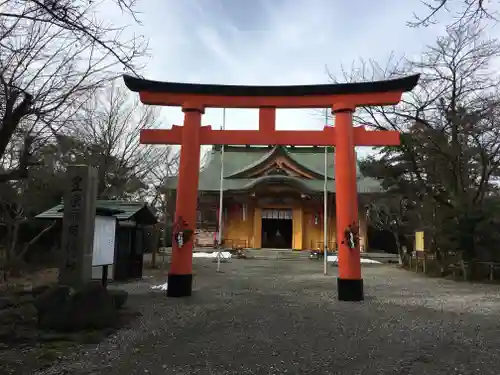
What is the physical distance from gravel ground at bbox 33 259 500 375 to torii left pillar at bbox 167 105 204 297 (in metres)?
0.48

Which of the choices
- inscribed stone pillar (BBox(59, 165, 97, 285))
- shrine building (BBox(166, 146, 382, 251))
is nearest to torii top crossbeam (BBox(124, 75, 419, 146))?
inscribed stone pillar (BBox(59, 165, 97, 285))

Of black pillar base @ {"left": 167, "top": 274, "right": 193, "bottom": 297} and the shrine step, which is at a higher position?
the shrine step

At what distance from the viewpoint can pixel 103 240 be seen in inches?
432

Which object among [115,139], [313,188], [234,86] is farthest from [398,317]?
[313,188]

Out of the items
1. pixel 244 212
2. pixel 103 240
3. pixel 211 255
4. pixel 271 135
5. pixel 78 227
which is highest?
pixel 271 135

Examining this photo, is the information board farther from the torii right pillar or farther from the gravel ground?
the torii right pillar

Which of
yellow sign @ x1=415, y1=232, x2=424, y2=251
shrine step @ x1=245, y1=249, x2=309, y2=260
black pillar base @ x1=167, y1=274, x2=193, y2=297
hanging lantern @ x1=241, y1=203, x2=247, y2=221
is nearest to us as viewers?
black pillar base @ x1=167, y1=274, x2=193, y2=297

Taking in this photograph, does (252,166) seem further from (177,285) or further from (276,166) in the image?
(177,285)

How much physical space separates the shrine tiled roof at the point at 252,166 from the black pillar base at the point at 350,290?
16818mm

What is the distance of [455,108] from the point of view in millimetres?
15195

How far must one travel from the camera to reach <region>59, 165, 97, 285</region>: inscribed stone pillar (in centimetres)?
752

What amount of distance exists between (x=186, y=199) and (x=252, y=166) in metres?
19.2

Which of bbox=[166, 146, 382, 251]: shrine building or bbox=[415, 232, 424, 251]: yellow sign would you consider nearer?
bbox=[415, 232, 424, 251]: yellow sign

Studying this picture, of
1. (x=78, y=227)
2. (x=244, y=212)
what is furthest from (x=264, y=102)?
(x=244, y=212)
